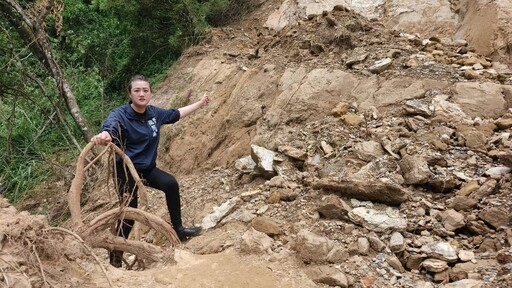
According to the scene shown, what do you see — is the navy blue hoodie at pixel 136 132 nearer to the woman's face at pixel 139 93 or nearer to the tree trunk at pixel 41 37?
the woman's face at pixel 139 93

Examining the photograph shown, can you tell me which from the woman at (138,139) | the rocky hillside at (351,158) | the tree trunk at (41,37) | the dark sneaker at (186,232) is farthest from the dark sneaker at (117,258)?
the tree trunk at (41,37)

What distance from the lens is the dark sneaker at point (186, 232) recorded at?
3.51 meters

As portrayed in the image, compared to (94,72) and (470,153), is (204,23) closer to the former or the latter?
(94,72)

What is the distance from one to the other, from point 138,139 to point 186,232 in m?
0.87

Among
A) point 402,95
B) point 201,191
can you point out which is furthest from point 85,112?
point 402,95

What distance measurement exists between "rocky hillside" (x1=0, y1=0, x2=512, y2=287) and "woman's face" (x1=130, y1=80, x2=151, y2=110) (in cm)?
108

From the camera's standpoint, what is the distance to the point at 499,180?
10.5ft

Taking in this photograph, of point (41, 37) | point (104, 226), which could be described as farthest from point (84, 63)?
point (104, 226)

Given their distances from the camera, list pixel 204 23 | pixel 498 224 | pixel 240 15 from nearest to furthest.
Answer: pixel 498 224 < pixel 204 23 < pixel 240 15

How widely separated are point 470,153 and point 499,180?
393 mm

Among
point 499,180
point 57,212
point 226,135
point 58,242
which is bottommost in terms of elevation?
point 57,212

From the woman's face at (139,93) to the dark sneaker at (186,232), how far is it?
3.38ft

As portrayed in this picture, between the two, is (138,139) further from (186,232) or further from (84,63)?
(84,63)

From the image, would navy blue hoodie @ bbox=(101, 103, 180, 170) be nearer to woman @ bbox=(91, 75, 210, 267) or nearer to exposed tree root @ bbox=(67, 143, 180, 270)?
woman @ bbox=(91, 75, 210, 267)
